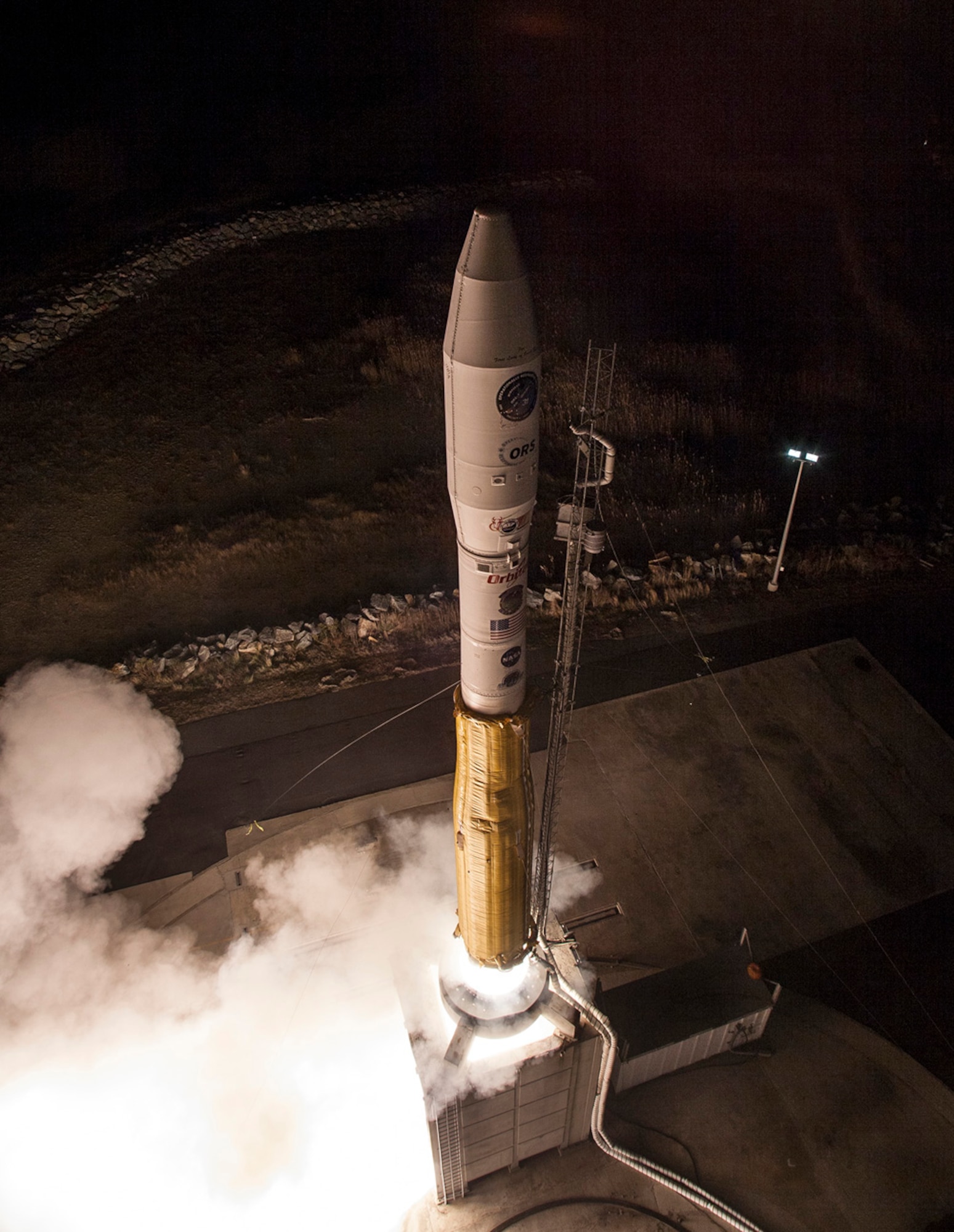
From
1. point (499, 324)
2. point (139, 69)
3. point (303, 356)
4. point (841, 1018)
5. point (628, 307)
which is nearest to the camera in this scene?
point (499, 324)

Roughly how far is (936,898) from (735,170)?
35.4 metres

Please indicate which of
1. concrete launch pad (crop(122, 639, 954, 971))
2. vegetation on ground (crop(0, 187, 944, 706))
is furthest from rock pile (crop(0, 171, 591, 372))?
concrete launch pad (crop(122, 639, 954, 971))

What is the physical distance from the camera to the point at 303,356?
30438mm

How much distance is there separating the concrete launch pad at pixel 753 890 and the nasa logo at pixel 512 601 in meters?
8.22

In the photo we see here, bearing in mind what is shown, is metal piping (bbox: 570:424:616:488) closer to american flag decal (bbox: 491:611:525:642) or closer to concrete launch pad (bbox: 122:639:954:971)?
american flag decal (bbox: 491:611:525:642)

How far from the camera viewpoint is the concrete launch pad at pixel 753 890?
12.5 meters

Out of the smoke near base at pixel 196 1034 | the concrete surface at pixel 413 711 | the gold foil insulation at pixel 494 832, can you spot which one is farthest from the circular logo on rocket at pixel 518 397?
the concrete surface at pixel 413 711

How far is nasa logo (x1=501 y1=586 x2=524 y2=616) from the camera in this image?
950 cm

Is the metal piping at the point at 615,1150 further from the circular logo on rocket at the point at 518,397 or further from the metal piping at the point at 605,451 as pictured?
the circular logo on rocket at the point at 518,397

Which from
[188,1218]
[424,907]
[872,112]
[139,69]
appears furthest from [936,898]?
[139,69]

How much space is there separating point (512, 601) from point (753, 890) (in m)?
9.81

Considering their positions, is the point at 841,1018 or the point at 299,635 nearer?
the point at 841,1018

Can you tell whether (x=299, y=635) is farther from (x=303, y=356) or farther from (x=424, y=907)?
(x=303, y=356)

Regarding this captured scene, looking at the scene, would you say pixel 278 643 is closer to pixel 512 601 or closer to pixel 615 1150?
pixel 512 601
